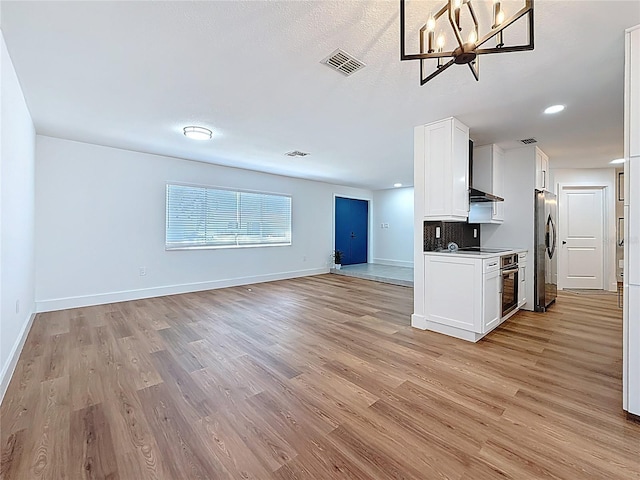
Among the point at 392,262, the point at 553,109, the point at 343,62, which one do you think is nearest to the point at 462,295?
the point at 553,109

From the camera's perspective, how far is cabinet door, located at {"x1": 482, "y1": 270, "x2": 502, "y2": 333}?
305cm

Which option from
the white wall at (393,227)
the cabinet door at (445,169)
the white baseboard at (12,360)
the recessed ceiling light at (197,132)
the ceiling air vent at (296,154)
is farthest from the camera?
the white wall at (393,227)

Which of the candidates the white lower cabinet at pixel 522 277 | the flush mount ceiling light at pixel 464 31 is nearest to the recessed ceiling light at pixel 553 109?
the flush mount ceiling light at pixel 464 31

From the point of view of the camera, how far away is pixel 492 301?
A: 322 cm

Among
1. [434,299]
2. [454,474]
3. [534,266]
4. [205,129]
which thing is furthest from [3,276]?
[534,266]

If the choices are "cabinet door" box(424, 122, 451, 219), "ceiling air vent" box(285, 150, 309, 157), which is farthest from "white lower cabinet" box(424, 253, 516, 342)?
"ceiling air vent" box(285, 150, 309, 157)

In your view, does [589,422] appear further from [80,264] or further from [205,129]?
[80,264]

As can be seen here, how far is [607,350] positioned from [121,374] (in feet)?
14.8

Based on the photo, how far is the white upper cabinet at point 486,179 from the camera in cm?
423

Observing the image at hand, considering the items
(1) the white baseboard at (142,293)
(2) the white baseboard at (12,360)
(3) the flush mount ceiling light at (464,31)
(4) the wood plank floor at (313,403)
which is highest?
(3) the flush mount ceiling light at (464,31)

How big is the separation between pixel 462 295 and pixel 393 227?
5774 millimetres

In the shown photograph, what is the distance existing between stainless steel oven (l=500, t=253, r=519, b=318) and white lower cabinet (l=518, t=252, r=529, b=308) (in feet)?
0.56

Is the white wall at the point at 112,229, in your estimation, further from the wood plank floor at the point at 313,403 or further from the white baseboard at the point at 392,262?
the white baseboard at the point at 392,262

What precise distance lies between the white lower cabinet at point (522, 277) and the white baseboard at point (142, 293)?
4.67 metres
